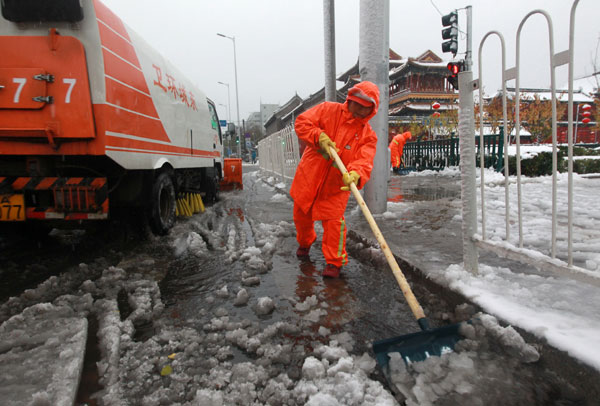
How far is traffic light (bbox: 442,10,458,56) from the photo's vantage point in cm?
1064

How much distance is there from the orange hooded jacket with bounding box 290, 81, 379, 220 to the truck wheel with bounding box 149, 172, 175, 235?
6.14 feet

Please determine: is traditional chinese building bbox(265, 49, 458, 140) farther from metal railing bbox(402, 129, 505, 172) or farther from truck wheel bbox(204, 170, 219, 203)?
truck wheel bbox(204, 170, 219, 203)

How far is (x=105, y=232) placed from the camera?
14.3 ft

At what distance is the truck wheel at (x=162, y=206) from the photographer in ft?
13.1

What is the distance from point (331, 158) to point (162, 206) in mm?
2625

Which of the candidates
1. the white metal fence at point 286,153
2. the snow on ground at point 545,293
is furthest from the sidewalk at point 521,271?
the white metal fence at point 286,153

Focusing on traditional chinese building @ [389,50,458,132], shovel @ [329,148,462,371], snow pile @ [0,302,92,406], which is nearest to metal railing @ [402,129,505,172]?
shovel @ [329,148,462,371]

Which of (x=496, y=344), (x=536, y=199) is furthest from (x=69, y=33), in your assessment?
(x=536, y=199)

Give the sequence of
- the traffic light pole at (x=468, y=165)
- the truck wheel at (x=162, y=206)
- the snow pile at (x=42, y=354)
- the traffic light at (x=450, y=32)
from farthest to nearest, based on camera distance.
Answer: the traffic light at (x=450, y=32) < the truck wheel at (x=162, y=206) < the traffic light pole at (x=468, y=165) < the snow pile at (x=42, y=354)

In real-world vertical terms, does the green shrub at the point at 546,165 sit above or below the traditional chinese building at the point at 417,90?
below

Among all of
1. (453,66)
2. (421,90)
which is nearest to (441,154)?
(453,66)

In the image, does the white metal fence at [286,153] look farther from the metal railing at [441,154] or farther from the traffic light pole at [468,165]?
the metal railing at [441,154]

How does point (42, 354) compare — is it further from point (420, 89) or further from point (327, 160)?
point (420, 89)

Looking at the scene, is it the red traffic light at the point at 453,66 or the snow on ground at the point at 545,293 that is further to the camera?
the red traffic light at the point at 453,66
